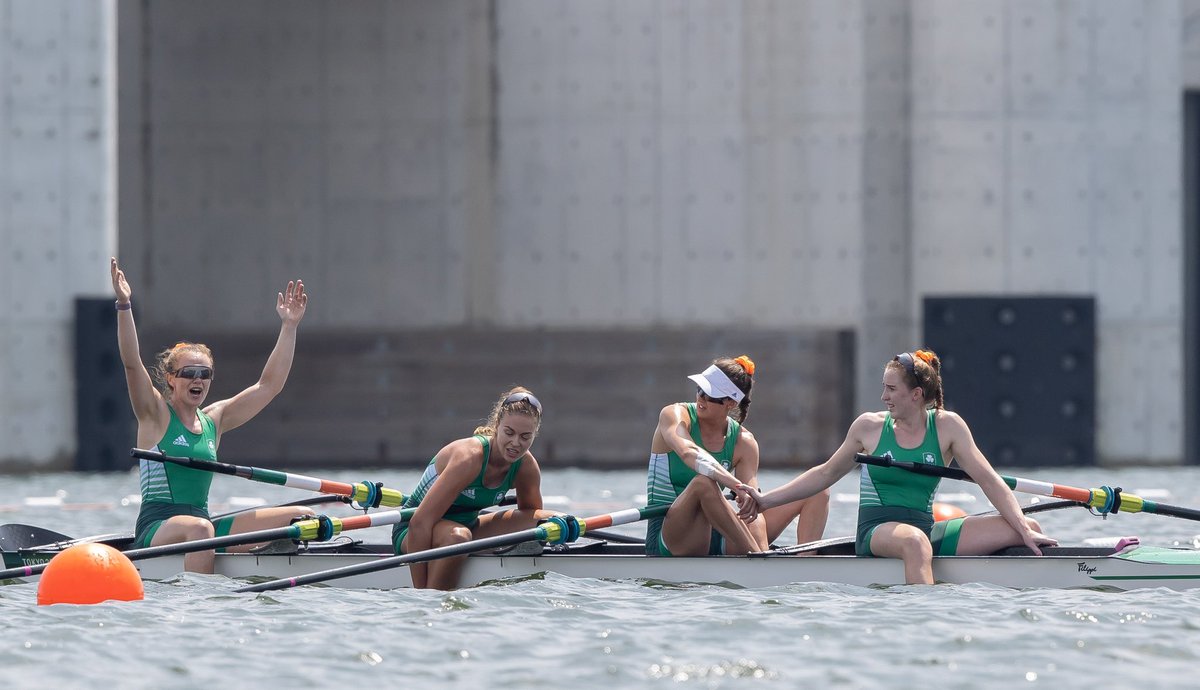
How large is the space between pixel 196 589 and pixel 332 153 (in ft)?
41.3

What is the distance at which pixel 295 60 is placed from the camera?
20969 mm

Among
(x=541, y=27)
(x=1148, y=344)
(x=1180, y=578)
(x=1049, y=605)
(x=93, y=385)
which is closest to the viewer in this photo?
(x=1049, y=605)

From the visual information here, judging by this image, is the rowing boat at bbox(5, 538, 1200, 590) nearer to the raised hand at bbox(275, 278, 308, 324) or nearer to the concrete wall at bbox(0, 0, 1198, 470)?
the raised hand at bbox(275, 278, 308, 324)

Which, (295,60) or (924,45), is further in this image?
(295,60)

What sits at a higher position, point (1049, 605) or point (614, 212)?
point (614, 212)

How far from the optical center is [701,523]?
8984 millimetres

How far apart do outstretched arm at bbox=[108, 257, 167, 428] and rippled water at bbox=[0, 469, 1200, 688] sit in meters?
0.93

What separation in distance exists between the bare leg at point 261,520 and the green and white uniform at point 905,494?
119 inches

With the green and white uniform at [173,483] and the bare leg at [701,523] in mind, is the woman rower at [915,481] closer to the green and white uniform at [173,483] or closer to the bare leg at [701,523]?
the bare leg at [701,523]

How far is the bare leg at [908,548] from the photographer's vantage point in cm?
842

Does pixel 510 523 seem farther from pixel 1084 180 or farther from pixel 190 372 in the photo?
pixel 1084 180

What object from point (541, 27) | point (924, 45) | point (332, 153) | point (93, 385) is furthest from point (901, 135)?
point (93, 385)

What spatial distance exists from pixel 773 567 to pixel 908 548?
698mm

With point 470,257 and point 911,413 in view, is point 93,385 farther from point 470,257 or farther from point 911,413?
point 911,413
